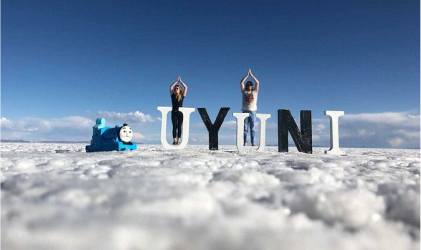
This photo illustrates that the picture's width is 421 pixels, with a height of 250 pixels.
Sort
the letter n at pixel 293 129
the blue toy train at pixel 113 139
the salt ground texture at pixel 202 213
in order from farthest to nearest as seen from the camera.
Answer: the letter n at pixel 293 129
the blue toy train at pixel 113 139
the salt ground texture at pixel 202 213

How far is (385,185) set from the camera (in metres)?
1.58

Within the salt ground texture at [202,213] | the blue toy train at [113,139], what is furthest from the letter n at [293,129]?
the salt ground texture at [202,213]

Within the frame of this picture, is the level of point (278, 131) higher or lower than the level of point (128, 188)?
higher

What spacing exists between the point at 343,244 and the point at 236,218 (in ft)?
1.35

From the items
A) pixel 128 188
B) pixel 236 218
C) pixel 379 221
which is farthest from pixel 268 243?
pixel 128 188

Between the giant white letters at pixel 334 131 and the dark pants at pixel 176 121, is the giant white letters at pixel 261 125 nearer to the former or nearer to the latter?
the giant white letters at pixel 334 131

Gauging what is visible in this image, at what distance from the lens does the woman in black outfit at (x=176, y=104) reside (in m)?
7.18

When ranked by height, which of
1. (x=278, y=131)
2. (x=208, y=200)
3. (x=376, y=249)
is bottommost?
(x=376, y=249)

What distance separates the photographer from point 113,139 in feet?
17.8

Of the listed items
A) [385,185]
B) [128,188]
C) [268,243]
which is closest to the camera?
[268,243]

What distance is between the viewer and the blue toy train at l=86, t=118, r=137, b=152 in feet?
17.4

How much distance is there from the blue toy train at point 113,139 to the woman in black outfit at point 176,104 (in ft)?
6.27

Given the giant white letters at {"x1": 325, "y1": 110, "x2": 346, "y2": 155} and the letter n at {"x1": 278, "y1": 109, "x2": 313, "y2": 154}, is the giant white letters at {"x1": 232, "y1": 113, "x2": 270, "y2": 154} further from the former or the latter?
the giant white letters at {"x1": 325, "y1": 110, "x2": 346, "y2": 155}

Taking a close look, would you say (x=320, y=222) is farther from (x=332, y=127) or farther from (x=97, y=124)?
(x=97, y=124)
